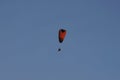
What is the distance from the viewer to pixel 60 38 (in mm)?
60344

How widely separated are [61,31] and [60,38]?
217cm

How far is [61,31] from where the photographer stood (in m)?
59.6
